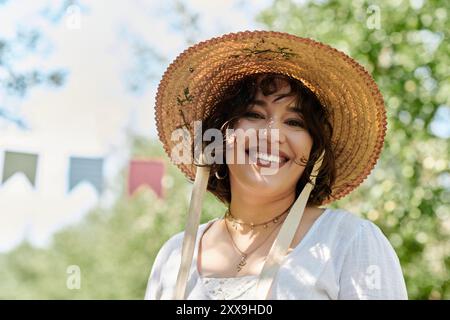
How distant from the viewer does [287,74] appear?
70.4 inches

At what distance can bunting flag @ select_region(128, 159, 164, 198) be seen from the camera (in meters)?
3.95

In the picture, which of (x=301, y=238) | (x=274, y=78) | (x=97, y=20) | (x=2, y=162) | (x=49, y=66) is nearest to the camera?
(x=301, y=238)

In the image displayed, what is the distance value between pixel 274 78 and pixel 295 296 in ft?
1.83

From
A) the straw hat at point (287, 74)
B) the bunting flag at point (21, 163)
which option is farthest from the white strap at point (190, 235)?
the bunting flag at point (21, 163)

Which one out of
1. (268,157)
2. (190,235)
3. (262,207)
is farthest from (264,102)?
(190,235)

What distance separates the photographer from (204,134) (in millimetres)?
1905

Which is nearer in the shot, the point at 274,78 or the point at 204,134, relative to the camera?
the point at 274,78

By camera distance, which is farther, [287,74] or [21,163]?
[21,163]

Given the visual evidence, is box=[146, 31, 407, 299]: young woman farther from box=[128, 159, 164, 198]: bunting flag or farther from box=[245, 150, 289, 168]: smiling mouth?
box=[128, 159, 164, 198]: bunting flag

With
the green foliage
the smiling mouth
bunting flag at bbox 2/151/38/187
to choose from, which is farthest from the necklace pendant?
the green foliage

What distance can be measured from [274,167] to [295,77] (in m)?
0.26

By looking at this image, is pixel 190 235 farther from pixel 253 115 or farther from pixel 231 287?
pixel 253 115
